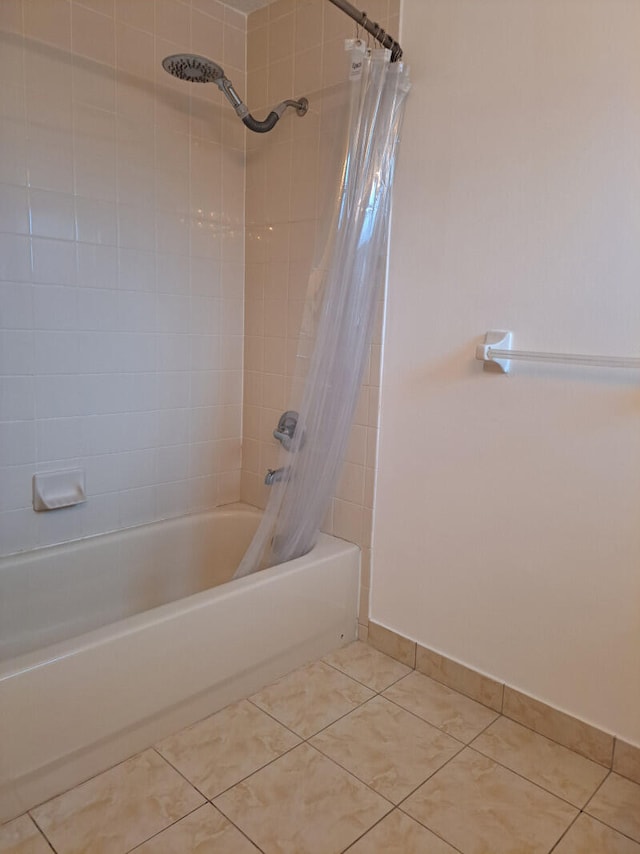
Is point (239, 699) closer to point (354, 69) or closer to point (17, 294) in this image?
point (17, 294)

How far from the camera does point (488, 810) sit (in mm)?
1414

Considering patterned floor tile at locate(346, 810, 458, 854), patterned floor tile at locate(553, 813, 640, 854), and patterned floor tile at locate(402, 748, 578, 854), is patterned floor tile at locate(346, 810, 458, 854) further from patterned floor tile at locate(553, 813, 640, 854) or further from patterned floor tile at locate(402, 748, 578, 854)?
patterned floor tile at locate(553, 813, 640, 854)

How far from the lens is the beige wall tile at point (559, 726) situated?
157 centimetres

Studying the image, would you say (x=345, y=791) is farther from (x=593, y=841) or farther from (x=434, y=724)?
(x=593, y=841)

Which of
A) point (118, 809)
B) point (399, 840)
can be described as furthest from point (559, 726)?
point (118, 809)

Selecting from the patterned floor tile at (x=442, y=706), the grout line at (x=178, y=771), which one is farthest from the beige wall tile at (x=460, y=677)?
the grout line at (x=178, y=771)

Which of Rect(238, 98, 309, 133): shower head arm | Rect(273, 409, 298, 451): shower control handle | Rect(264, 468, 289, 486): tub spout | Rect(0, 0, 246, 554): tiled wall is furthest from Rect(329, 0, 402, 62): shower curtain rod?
Rect(264, 468, 289, 486): tub spout

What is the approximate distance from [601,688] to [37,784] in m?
1.37

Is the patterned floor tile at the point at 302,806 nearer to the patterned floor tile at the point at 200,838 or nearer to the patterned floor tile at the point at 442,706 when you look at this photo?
the patterned floor tile at the point at 200,838

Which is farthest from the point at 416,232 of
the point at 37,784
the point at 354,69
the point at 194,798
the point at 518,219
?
the point at 37,784

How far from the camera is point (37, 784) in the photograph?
1.36 meters

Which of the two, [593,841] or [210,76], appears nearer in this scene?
[593,841]

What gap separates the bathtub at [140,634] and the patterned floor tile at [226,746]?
0.04 m

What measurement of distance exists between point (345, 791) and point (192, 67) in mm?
1925
